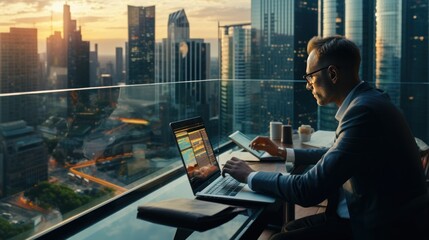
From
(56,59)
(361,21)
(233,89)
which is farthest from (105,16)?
(233,89)

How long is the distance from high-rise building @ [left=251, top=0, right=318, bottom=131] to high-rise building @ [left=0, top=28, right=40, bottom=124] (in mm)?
2079

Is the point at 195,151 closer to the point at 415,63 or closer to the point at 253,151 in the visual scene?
the point at 253,151

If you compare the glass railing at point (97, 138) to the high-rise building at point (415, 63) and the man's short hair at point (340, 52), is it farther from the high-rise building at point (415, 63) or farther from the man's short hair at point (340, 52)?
the man's short hair at point (340, 52)

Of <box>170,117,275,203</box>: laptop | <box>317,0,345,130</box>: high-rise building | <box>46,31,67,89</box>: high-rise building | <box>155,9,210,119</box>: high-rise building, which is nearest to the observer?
<box>170,117,275,203</box>: laptop

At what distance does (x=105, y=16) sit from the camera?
1041cm

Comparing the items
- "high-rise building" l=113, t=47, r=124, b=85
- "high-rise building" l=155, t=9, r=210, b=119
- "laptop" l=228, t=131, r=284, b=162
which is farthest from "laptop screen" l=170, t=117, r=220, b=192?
"high-rise building" l=113, t=47, r=124, b=85

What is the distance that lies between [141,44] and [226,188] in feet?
20.4

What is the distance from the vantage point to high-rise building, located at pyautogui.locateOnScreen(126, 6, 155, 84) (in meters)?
5.66

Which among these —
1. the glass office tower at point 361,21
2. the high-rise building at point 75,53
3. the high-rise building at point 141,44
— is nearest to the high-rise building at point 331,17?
the glass office tower at point 361,21

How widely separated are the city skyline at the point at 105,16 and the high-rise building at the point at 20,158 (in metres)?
3.66

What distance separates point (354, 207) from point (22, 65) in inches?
198

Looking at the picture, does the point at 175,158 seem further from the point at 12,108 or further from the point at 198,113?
the point at 12,108

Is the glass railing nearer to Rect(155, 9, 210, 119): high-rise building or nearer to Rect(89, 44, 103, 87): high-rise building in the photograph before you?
Rect(155, 9, 210, 119): high-rise building

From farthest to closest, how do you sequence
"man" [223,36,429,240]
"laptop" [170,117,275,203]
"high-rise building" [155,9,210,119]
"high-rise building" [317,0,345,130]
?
"high-rise building" [317,0,345,130] → "high-rise building" [155,9,210,119] → "laptop" [170,117,275,203] → "man" [223,36,429,240]
